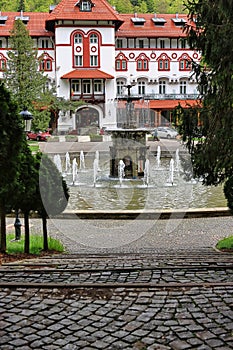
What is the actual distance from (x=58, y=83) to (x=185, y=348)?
45838 mm

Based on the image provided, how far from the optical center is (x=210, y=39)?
9766 mm

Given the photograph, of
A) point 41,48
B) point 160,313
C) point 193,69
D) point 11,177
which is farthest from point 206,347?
point 41,48

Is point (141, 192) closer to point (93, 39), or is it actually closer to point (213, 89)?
point (213, 89)

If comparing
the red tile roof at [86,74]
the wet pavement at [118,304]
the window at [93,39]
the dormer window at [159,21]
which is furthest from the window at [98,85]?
the wet pavement at [118,304]

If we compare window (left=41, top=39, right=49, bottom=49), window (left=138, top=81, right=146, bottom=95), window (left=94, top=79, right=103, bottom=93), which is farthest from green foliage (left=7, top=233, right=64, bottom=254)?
window (left=138, top=81, right=146, bottom=95)

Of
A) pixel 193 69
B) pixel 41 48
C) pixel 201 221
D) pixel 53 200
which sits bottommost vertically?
pixel 201 221

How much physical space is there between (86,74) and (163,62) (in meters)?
8.26

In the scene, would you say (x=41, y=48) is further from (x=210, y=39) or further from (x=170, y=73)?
(x=210, y=39)

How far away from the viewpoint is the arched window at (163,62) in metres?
52.0

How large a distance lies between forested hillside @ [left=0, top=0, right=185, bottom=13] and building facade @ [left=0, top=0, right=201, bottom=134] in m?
18.1

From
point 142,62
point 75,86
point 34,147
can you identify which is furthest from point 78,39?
point 34,147

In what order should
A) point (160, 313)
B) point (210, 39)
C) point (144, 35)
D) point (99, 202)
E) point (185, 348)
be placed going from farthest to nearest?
1. point (144, 35)
2. point (99, 202)
3. point (210, 39)
4. point (160, 313)
5. point (185, 348)

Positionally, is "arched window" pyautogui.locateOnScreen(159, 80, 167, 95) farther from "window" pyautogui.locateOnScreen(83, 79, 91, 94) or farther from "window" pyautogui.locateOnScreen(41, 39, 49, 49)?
"window" pyautogui.locateOnScreen(41, 39, 49, 49)

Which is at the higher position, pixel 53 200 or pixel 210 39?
pixel 210 39
